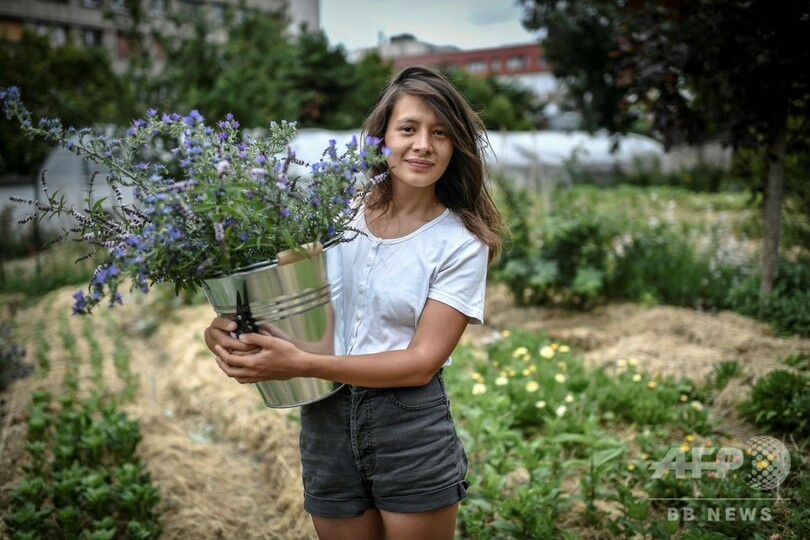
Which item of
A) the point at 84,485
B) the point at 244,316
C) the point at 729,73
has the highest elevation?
the point at 729,73

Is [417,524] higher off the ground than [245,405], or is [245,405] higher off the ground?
[417,524]

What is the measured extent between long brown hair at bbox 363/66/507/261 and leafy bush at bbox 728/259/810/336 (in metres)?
3.30

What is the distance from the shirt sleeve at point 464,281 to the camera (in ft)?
4.86

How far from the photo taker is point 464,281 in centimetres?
150

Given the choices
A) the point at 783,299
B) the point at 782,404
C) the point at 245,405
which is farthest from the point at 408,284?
the point at 783,299

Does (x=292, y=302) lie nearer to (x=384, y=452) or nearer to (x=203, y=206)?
(x=203, y=206)

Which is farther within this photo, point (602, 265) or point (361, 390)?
point (602, 265)

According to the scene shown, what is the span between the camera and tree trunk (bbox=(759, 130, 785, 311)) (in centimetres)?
441

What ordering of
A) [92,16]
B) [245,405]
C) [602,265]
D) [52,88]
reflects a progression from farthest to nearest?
1. [92,16]
2. [52,88]
3. [602,265]
4. [245,405]

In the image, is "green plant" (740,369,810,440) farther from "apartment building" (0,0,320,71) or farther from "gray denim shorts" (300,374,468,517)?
"apartment building" (0,0,320,71)

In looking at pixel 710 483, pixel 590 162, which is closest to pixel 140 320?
pixel 710 483

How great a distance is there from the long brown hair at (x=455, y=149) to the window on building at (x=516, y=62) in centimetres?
3889

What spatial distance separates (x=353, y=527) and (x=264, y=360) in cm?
54

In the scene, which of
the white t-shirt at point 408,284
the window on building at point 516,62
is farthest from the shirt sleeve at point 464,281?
the window on building at point 516,62
